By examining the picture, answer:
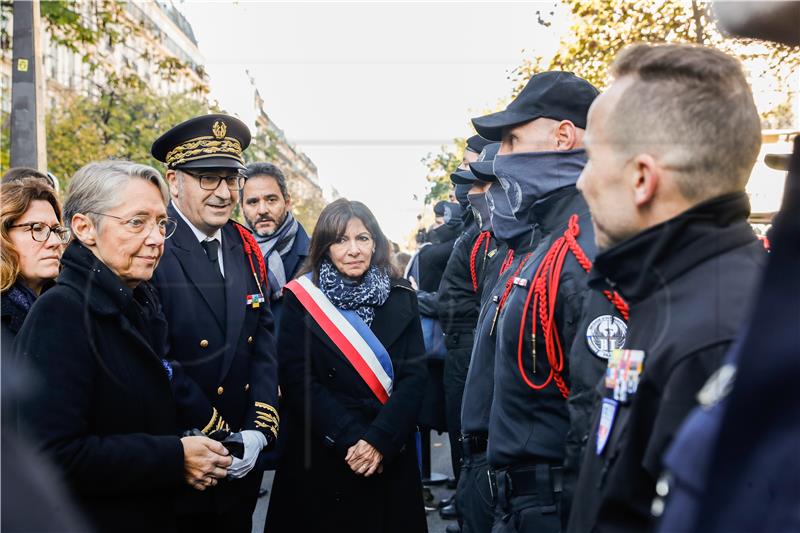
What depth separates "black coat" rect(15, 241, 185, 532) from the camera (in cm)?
252

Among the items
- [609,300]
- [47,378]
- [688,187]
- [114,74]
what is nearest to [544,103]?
[609,300]

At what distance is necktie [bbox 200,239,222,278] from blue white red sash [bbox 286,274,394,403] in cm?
67

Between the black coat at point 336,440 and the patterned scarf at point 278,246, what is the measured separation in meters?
1.05

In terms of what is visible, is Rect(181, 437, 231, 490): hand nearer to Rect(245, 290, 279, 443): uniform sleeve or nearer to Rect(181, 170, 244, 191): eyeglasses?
Rect(245, 290, 279, 443): uniform sleeve

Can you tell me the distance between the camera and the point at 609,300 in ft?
7.77

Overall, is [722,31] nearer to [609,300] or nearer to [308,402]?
[609,300]

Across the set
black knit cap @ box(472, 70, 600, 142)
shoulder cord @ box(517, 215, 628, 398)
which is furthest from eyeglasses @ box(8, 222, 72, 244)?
shoulder cord @ box(517, 215, 628, 398)

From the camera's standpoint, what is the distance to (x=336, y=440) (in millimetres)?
4168

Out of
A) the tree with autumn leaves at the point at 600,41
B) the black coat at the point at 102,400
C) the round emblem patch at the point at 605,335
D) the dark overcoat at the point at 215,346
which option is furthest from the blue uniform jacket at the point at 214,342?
the round emblem patch at the point at 605,335

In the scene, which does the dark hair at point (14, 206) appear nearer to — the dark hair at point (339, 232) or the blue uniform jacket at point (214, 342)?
the blue uniform jacket at point (214, 342)

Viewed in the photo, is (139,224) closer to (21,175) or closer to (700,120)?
(21,175)

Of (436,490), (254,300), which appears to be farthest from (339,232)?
(436,490)

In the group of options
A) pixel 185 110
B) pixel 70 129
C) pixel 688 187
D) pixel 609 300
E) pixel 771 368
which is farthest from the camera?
pixel 185 110

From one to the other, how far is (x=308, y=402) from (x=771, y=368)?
3.59 metres
